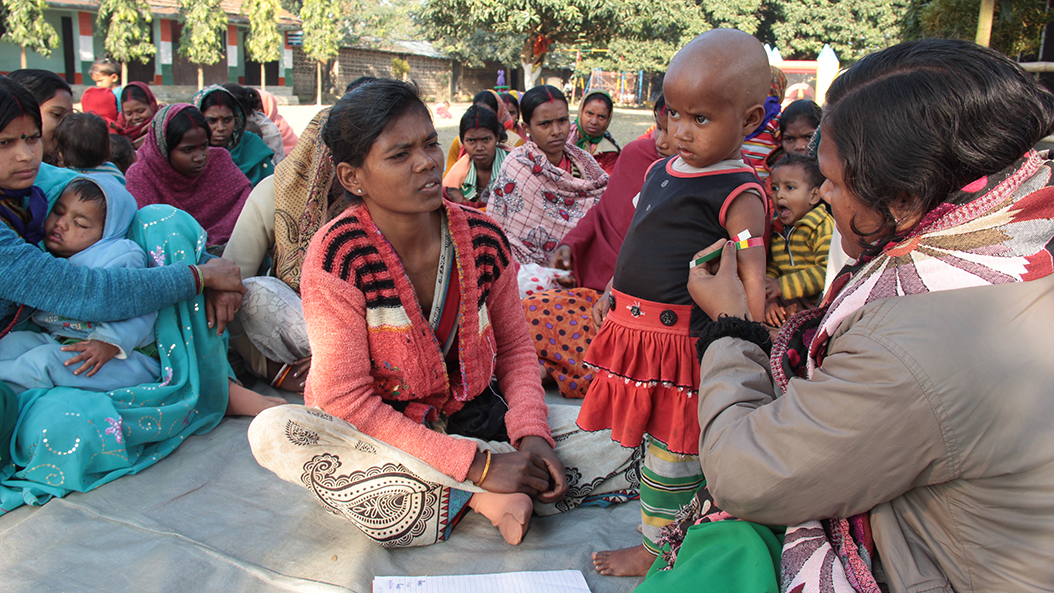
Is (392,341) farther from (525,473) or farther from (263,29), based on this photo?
(263,29)

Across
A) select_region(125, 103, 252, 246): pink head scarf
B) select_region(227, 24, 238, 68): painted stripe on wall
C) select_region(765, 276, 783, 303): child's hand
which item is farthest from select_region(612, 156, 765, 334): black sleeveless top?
select_region(227, 24, 238, 68): painted stripe on wall

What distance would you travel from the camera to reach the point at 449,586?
6.38 ft

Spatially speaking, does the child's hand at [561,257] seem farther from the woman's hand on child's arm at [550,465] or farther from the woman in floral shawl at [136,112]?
the woman in floral shawl at [136,112]

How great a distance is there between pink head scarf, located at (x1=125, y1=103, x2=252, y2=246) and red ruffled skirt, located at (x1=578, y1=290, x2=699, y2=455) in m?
3.05

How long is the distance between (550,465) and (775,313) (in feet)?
4.71

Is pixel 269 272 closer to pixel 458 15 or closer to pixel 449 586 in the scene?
pixel 449 586

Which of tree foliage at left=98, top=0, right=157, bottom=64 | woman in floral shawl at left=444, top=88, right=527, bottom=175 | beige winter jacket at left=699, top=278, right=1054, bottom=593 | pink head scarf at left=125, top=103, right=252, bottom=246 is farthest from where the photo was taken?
tree foliage at left=98, top=0, right=157, bottom=64

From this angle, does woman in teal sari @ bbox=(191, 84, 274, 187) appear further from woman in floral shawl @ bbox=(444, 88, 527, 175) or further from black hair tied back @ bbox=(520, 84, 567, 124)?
black hair tied back @ bbox=(520, 84, 567, 124)

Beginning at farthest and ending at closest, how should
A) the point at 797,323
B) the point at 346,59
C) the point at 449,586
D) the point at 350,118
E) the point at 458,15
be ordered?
the point at 346,59
the point at 458,15
the point at 350,118
the point at 449,586
the point at 797,323

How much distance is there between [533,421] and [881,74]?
158 centimetres

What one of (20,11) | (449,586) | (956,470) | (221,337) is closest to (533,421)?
(449,586)

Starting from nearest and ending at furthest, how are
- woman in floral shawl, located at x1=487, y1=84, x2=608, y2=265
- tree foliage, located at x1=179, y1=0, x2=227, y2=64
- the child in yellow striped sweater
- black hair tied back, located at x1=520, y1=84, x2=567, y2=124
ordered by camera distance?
the child in yellow striped sweater, woman in floral shawl, located at x1=487, y1=84, x2=608, y2=265, black hair tied back, located at x1=520, y1=84, x2=567, y2=124, tree foliage, located at x1=179, y1=0, x2=227, y2=64

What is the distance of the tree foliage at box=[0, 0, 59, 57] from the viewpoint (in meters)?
20.9

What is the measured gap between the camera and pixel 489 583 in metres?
1.98
